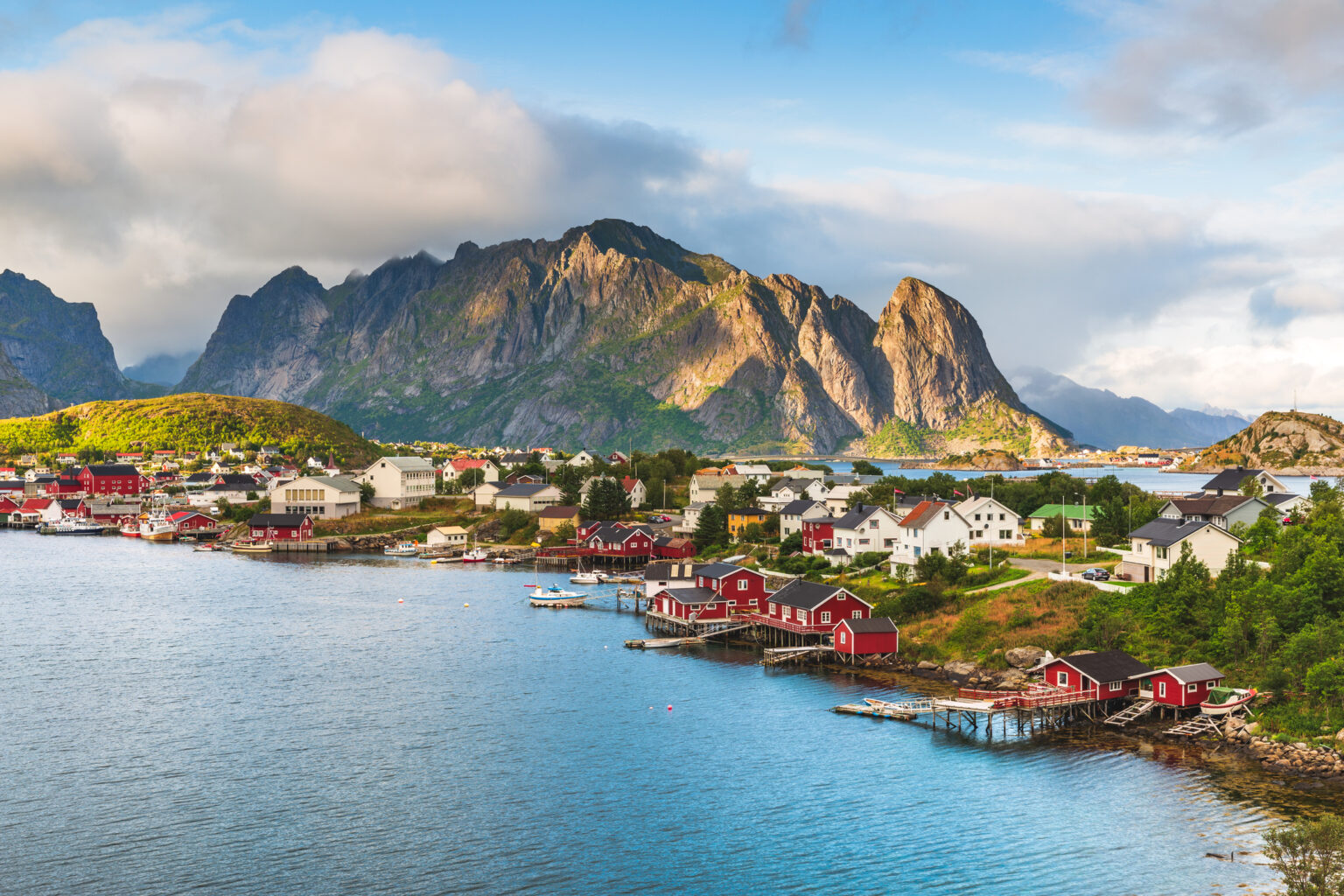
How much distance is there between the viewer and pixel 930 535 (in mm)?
73438

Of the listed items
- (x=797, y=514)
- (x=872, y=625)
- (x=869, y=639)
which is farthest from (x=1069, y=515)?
(x=869, y=639)

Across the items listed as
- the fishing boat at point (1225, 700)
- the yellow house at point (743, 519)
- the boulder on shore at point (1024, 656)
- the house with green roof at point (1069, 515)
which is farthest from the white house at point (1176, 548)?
the yellow house at point (743, 519)

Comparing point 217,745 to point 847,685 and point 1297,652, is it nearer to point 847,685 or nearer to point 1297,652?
point 847,685

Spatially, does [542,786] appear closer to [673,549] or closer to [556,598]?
[556,598]

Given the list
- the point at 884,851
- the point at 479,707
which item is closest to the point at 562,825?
A: the point at 884,851

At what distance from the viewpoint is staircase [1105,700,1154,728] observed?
46500 mm

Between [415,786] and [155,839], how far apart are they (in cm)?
893

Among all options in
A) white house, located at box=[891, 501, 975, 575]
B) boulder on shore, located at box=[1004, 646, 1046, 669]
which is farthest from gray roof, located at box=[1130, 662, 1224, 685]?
white house, located at box=[891, 501, 975, 575]

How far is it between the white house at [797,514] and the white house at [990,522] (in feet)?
61.4

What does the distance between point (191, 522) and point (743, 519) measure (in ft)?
281

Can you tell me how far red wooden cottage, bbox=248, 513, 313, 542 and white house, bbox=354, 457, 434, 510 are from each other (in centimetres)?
1648

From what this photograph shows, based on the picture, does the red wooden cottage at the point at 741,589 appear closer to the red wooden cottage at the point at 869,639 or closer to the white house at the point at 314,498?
the red wooden cottage at the point at 869,639

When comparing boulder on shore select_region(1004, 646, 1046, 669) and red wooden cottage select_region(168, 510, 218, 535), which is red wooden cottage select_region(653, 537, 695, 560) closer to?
boulder on shore select_region(1004, 646, 1046, 669)

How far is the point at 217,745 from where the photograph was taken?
4256 cm
